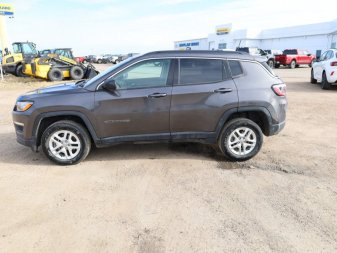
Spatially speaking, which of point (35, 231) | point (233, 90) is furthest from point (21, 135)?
point (233, 90)

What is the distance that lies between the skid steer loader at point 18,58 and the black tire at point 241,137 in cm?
1886

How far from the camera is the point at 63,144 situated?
466 centimetres

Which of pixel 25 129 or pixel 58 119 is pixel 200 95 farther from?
pixel 25 129

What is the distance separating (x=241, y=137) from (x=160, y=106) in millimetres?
1379

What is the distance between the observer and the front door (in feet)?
14.8

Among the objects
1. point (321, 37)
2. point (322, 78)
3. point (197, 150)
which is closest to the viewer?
point (197, 150)

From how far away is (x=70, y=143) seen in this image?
4664 mm

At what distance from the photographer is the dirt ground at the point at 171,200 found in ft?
9.53

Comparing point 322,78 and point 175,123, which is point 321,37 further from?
point 175,123

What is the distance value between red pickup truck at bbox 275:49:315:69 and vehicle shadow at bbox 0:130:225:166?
82.0 feet

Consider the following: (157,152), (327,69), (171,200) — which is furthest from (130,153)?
(327,69)

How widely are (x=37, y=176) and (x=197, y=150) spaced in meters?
2.62

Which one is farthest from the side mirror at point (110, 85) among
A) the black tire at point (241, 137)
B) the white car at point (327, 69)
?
the white car at point (327, 69)

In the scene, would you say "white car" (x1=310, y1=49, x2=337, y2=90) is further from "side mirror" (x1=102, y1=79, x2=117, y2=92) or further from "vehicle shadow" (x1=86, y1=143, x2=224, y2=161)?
"side mirror" (x1=102, y1=79, x2=117, y2=92)
